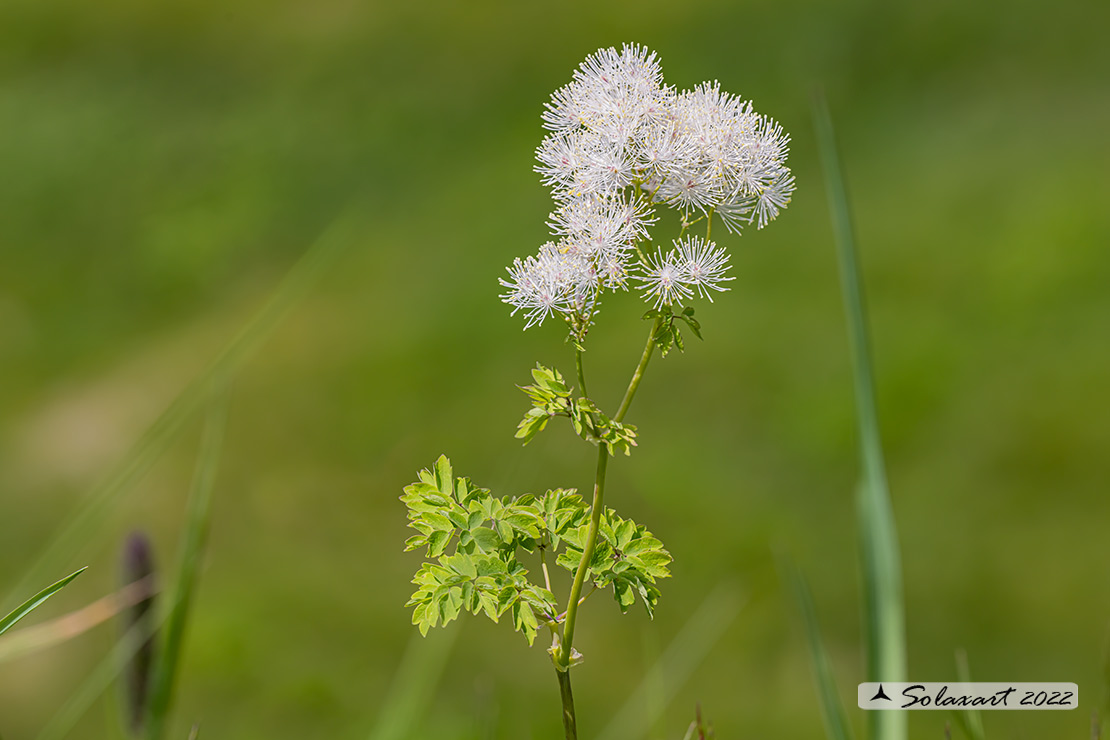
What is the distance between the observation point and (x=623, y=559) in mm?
753

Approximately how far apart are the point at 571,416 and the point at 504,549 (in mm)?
117

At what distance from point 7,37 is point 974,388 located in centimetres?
738

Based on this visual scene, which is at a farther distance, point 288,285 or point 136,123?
point 136,123

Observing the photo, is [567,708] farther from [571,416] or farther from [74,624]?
[74,624]

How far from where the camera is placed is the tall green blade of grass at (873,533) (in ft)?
1.25

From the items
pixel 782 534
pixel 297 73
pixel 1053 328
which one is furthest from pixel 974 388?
pixel 297 73

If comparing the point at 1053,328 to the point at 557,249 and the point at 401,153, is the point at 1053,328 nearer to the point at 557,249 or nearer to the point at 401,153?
the point at 401,153

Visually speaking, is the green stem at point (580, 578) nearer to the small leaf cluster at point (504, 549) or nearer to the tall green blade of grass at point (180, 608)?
the small leaf cluster at point (504, 549)

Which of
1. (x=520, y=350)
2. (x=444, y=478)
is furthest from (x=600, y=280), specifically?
(x=520, y=350)

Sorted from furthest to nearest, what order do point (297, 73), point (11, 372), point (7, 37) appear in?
point (7, 37), point (297, 73), point (11, 372)

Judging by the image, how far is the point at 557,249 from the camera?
75 centimetres

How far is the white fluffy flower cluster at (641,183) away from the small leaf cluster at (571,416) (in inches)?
2.0

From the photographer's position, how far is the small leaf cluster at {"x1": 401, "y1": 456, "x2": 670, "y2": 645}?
28.7 inches

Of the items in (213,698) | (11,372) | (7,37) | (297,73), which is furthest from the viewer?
(7,37)
